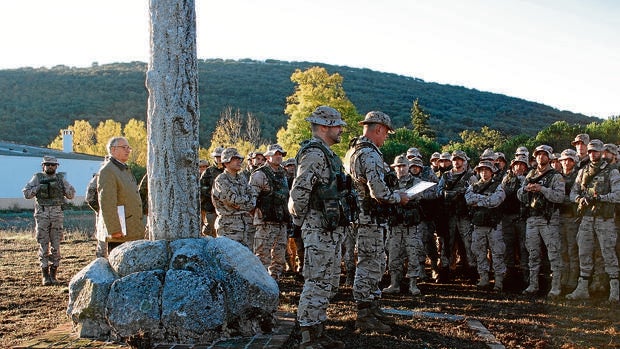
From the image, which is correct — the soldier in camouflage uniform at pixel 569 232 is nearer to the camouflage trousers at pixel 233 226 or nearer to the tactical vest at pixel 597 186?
the tactical vest at pixel 597 186

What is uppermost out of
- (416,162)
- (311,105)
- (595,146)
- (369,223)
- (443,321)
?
(311,105)

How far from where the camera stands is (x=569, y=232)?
8.81m

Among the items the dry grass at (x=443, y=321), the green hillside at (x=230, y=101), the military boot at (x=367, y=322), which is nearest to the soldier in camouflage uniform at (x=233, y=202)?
the dry grass at (x=443, y=321)

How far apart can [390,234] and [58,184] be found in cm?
606

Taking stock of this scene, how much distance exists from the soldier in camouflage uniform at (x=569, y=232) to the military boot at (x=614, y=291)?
2.56ft

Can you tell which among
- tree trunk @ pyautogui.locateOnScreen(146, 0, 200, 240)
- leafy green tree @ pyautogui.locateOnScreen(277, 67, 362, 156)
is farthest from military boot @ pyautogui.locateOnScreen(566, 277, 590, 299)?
leafy green tree @ pyautogui.locateOnScreen(277, 67, 362, 156)

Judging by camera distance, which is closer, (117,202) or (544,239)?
(117,202)

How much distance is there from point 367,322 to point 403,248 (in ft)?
9.35

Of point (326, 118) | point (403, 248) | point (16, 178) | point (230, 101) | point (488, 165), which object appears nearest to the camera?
point (326, 118)

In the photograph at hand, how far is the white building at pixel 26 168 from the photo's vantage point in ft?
124

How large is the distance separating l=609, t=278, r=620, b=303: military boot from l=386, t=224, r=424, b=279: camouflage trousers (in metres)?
2.79

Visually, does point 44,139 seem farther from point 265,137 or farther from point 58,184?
point 58,184

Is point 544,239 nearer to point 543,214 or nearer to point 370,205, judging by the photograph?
point 543,214

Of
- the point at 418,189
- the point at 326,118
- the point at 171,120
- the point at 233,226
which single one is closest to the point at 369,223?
the point at 418,189
